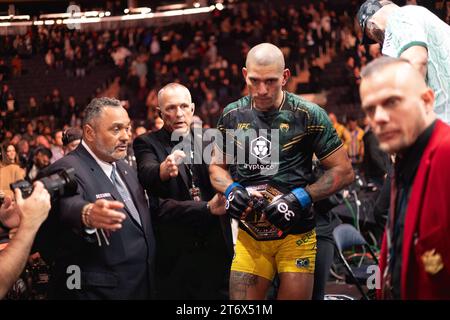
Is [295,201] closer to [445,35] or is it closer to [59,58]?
[445,35]

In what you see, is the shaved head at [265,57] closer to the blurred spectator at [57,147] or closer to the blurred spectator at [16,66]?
the blurred spectator at [57,147]

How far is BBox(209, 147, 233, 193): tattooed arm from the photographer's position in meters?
3.87

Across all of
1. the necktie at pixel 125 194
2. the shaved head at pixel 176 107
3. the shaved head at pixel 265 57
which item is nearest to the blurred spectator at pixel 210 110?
the shaved head at pixel 176 107

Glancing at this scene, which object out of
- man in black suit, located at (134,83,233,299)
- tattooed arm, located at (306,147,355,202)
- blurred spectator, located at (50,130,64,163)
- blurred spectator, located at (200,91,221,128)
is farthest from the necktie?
blurred spectator, located at (200,91,221,128)

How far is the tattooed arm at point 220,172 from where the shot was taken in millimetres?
3865

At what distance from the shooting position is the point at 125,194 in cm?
380

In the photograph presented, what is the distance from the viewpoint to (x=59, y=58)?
1923 cm

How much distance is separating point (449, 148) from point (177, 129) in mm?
2383

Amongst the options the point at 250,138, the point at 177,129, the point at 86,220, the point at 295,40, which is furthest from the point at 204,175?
the point at 295,40

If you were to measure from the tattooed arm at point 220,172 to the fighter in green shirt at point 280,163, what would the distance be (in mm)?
40

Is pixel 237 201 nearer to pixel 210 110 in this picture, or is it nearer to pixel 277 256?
pixel 277 256

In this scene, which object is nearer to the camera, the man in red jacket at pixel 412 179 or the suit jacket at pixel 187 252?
the man in red jacket at pixel 412 179

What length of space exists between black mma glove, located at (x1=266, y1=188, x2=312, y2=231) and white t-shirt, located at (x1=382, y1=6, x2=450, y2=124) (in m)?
0.87

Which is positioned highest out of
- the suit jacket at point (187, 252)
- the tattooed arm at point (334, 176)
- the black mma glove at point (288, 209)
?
the tattooed arm at point (334, 176)
